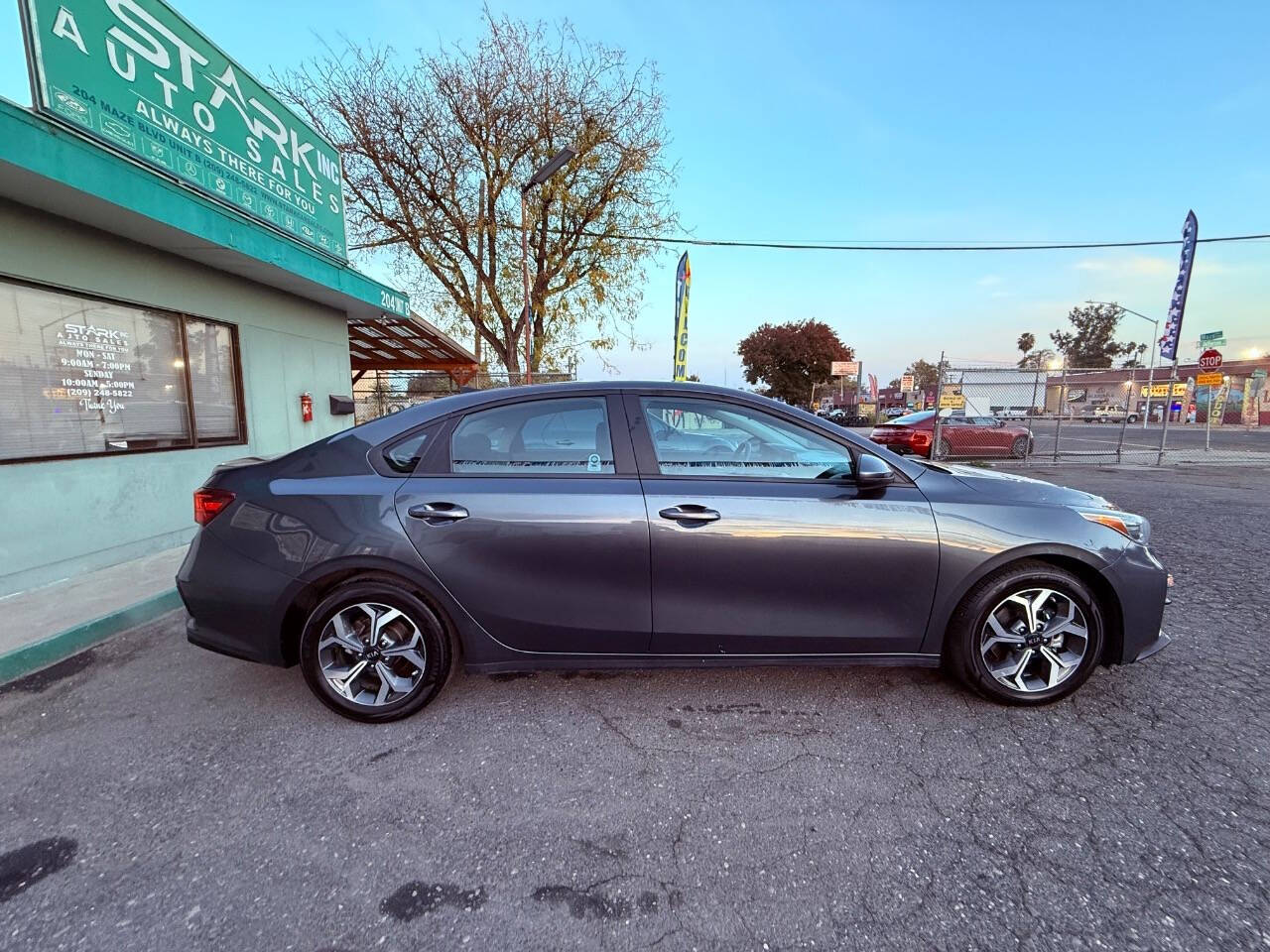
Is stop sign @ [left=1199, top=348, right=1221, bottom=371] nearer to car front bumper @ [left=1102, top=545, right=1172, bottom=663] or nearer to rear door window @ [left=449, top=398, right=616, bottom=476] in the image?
car front bumper @ [left=1102, top=545, right=1172, bottom=663]

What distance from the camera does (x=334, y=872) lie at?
1729mm

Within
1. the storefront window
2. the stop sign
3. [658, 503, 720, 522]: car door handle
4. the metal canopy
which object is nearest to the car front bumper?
[658, 503, 720, 522]: car door handle

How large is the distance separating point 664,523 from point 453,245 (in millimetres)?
15985

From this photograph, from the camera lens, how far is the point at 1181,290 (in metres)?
14.8

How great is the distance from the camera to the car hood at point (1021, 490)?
2586 millimetres

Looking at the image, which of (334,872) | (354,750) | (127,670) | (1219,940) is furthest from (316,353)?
(1219,940)

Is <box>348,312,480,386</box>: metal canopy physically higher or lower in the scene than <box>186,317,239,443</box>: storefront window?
higher

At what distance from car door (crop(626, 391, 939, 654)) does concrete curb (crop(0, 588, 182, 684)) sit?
139 inches

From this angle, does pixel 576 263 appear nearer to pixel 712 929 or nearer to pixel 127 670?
pixel 127 670

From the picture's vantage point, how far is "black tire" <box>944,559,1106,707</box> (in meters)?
2.51

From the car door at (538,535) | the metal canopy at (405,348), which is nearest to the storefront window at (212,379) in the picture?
the metal canopy at (405,348)

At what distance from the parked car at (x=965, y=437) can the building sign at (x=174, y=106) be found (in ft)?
38.8

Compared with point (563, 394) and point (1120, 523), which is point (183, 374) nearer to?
point (563, 394)

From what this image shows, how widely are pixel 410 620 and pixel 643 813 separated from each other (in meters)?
1.31
